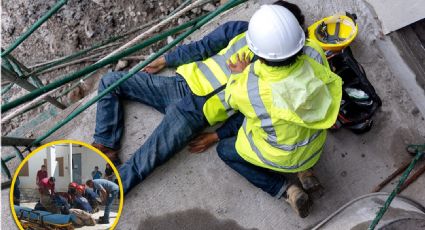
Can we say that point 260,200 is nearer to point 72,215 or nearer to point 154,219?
point 154,219

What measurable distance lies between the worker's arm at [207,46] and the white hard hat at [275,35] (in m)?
0.89

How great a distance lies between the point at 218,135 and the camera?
3.67 metres

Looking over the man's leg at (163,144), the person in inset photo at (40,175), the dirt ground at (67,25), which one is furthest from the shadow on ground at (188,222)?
the dirt ground at (67,25)

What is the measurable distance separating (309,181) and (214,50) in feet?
3.91

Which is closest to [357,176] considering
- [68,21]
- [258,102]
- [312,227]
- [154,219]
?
[312,227]

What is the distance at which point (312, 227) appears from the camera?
3561mm

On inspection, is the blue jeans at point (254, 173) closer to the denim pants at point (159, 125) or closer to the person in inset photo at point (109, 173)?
the denim pants at point (159, 125)

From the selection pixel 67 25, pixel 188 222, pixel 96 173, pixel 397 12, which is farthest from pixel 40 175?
pixel 67 25

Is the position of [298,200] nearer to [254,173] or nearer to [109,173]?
[254,173]

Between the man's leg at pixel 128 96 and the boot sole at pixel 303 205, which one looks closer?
the boot sole at pixel 303 205

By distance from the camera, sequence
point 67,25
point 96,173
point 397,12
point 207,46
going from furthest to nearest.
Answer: point 67,25 → point 207,46 → point 397,12 → point 96,173

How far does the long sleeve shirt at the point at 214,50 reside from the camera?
3660 millimetres

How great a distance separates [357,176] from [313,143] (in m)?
0.79

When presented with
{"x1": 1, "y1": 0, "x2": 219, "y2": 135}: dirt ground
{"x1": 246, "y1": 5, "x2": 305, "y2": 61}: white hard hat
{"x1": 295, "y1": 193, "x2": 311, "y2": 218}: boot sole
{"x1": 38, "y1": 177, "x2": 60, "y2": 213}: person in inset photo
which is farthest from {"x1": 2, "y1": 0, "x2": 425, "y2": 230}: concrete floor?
{"x1": 1, "y1": 0, "x2": 219, "y2": 135}: dirt ground
